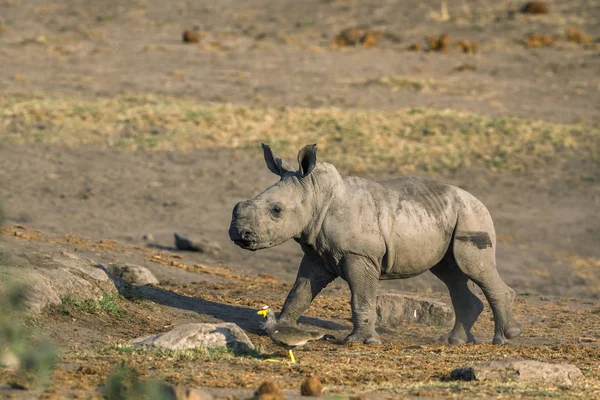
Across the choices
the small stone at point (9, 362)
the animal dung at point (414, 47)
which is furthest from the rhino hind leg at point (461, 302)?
the animal dung at point (414, 47)

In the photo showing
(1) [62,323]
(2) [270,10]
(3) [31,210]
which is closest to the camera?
(1) [62,323]

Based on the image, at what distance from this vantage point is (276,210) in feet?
31.0

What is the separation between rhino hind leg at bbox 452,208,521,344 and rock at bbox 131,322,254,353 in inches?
95.3

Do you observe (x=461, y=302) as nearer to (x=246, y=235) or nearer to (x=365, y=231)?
(x=365, y=231)

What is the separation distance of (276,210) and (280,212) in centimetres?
4

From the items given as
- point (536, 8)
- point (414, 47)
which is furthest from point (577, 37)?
point (414, 47)

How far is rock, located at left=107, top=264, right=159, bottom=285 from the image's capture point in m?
11.8

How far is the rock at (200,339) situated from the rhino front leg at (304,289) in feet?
4.46

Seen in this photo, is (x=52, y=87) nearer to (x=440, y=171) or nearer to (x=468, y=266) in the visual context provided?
(x=440, y=171)

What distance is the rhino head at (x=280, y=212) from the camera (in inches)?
366

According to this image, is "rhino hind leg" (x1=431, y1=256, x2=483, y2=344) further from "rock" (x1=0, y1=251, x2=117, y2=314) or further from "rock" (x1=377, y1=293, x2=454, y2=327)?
"rock" (x1=0, y1=251, x2=117, y2=314)

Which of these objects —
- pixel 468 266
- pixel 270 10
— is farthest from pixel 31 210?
pixel 270 10

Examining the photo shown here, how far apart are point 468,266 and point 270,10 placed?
23.7 metres

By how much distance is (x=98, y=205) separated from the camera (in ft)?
59.9
